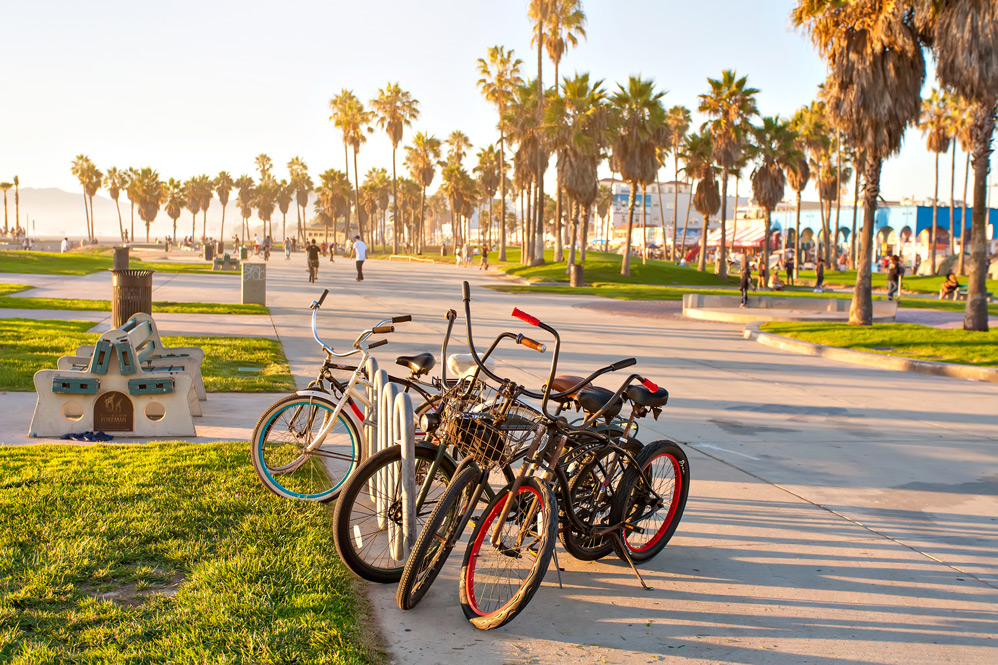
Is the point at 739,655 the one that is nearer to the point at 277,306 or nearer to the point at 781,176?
the point at 277,306

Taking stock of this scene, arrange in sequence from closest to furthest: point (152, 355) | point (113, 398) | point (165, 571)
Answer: point (165, 571) < point (113, 398) < point (152, 355)

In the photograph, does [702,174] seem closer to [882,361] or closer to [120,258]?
[882,361]

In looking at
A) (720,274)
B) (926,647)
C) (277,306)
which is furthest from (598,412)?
(720,274)

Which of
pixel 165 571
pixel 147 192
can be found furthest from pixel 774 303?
pixel 147 192

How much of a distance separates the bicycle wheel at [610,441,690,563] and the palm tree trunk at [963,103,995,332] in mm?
15911

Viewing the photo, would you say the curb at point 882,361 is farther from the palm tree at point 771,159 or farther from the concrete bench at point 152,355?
the palm tree at point 771,159

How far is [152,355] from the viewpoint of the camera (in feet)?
28.9

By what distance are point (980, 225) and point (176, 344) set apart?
16654 mm

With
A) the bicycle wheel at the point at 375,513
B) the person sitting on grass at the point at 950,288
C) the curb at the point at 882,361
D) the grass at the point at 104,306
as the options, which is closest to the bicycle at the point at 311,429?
the bicycle wheel at the point at 375,513

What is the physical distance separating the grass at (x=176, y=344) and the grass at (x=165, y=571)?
3.77 m

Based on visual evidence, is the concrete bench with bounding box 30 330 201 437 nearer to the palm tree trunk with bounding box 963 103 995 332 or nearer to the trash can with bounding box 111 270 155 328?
the trash can with bounding box 111 270 155 328

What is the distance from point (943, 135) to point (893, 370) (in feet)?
193

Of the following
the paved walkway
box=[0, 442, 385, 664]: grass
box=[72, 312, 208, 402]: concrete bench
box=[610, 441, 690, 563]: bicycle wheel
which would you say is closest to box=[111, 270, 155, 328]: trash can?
the paved walkway

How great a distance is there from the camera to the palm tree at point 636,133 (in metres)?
48.2
